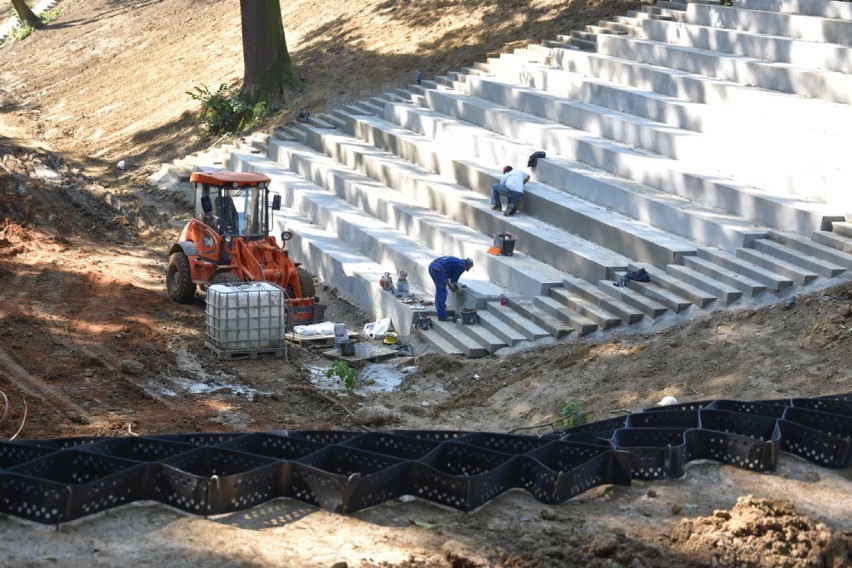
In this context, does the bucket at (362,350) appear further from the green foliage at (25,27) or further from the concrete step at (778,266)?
the green foliage at (25,27)

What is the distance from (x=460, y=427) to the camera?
13594 mm

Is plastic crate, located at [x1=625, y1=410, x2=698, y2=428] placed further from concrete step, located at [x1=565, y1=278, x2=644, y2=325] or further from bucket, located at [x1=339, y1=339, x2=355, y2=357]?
bucket, located at [x1=339, y1=339, x2=355, y2=357]

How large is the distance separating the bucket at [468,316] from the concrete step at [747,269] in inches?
127

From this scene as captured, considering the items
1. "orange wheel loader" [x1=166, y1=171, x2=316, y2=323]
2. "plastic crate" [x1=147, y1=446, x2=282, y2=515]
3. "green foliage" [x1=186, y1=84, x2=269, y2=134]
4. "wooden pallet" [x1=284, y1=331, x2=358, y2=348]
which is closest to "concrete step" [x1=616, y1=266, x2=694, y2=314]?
"wooden pallet" [x1=284, y1=331, x2=358, y2=348]

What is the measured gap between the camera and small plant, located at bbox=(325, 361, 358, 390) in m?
15.0

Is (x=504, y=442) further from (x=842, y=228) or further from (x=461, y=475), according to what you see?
(x=842, y=228)

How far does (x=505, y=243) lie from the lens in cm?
1756

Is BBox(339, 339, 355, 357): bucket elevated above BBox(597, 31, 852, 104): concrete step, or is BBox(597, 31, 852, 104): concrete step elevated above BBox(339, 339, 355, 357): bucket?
BBox(597, 31, 852, 104): concrete step

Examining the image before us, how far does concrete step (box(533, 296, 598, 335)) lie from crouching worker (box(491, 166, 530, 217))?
2.91 metres

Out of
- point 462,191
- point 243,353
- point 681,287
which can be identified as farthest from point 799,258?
point 243,353

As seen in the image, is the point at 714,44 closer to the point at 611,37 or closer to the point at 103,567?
the point at 611,37

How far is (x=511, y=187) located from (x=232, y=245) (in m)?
4.54

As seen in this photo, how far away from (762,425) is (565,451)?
1884 mm

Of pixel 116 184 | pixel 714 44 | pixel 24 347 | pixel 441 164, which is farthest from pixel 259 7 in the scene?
pixel 24 347
